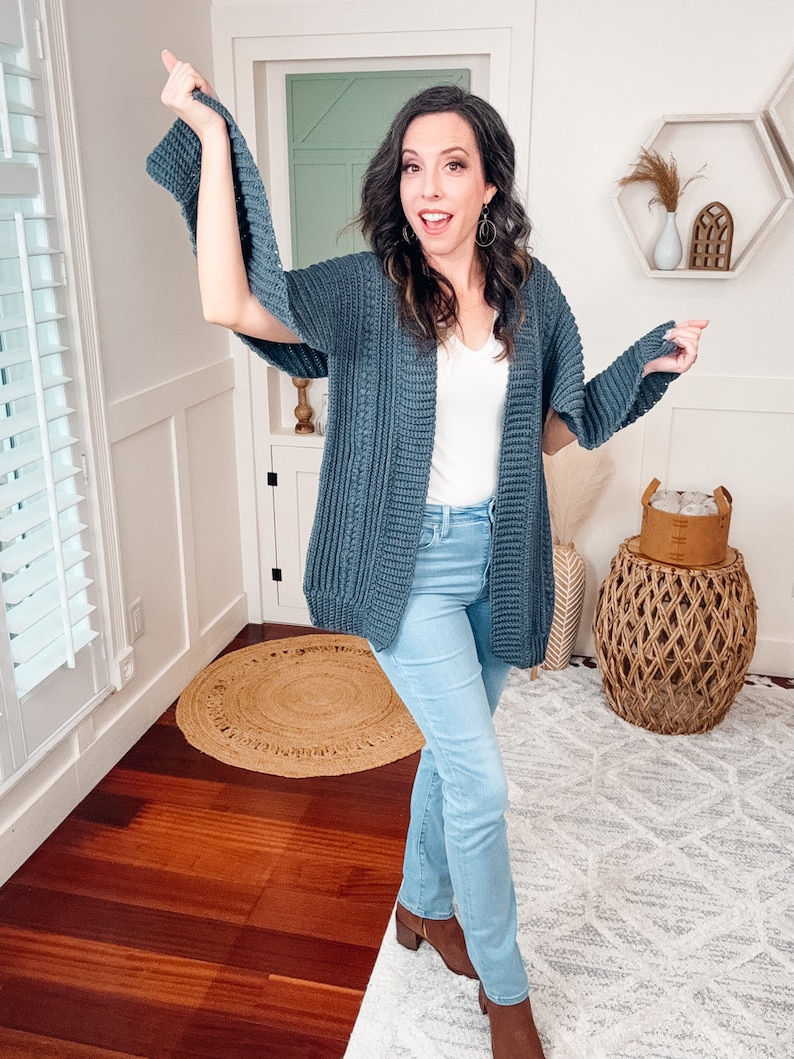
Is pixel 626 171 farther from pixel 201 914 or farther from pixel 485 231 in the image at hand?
pixel 201 914

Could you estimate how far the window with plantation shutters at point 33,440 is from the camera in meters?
1.94

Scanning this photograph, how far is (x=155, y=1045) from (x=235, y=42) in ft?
8.73

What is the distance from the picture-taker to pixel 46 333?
6.98 ft

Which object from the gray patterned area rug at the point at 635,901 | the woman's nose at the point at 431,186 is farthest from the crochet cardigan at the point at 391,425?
the gray patterned area rug at the point at 635,901

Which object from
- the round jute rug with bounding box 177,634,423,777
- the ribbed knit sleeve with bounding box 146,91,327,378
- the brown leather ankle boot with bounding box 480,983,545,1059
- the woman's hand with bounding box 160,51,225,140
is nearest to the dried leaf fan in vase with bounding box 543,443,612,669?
the round jute rug with bounding box 177,634,423,777

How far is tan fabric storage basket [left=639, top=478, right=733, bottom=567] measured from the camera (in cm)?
261

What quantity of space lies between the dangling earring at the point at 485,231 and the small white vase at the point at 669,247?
4.33 ft

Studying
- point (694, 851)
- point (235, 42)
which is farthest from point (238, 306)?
point (235, 42)

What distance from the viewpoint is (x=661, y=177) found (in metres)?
→ 2.60

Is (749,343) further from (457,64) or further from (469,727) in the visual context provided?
(469,727)

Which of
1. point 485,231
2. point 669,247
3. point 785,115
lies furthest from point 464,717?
point 785,115

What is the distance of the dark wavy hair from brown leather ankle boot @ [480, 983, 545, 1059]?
42.1 inches

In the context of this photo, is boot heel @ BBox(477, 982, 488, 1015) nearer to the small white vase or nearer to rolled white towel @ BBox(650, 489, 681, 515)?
rolled white towel @ BBox(650, 489, 681, 515)

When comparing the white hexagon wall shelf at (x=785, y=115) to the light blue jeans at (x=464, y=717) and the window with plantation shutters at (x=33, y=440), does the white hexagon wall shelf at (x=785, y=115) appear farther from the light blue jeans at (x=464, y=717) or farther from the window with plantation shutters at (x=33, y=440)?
the window with plantation shutters at (x=33, y=440)
